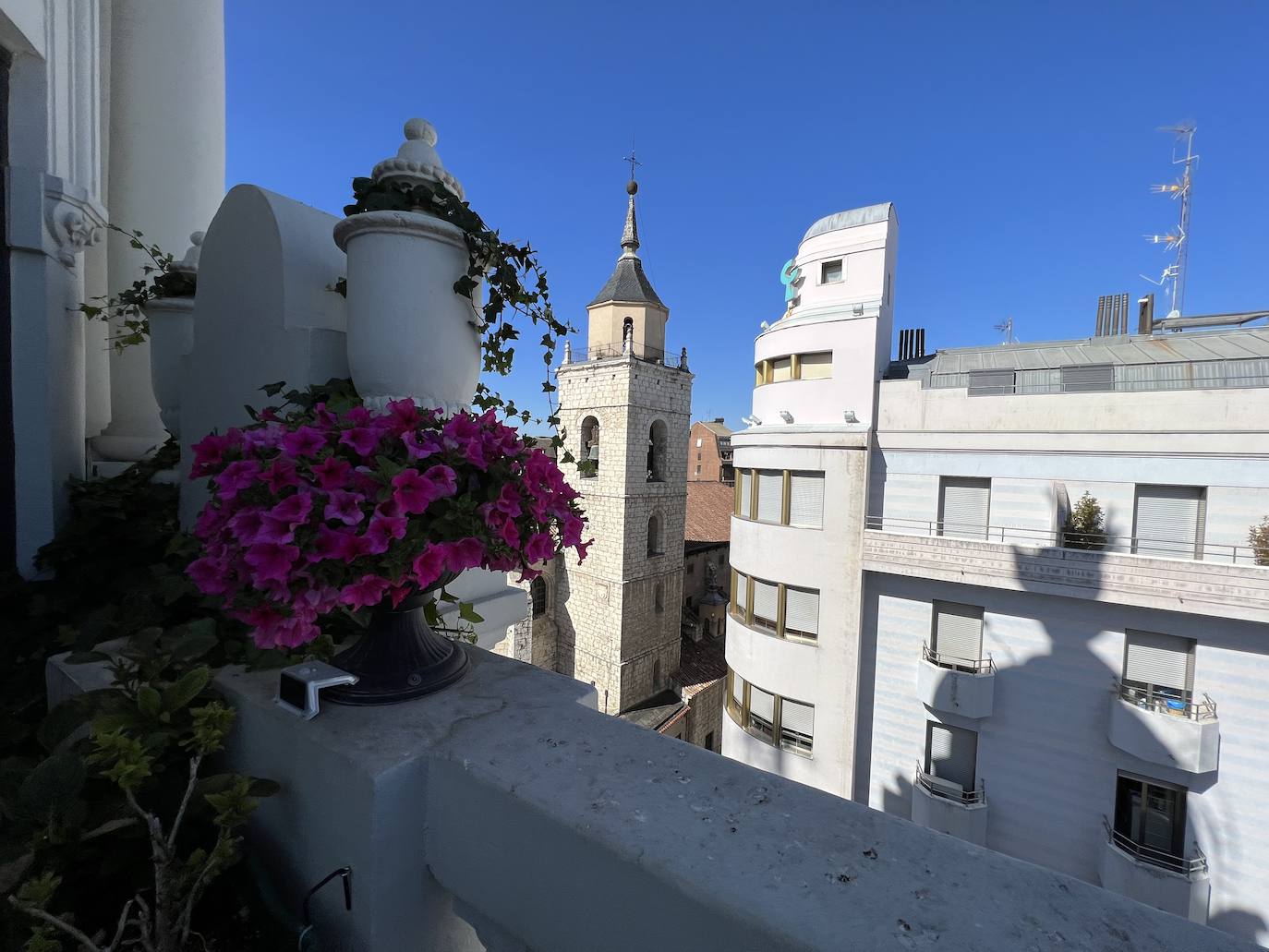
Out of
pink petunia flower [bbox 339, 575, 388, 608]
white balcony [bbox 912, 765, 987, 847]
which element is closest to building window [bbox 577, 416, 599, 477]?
white balcony [bbox 912, 765, 987, 847]

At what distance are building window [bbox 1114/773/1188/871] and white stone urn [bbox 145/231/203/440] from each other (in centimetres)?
1128

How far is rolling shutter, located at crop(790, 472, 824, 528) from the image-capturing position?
32.2 feet

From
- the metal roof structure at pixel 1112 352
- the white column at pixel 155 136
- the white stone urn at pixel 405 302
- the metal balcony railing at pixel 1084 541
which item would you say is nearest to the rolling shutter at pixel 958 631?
the metal balcony railing at pixel 1084 541

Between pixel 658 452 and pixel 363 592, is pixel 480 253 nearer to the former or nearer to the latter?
pixel 363 592

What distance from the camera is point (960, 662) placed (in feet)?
28.3

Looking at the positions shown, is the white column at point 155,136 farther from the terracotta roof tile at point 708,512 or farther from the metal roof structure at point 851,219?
the terracotta roof tile at point 708,512

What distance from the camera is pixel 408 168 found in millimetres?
2230

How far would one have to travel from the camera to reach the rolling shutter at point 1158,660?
23.9ft

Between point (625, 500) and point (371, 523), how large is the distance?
20.9 meters

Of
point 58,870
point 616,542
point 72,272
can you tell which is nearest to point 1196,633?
point 58,870

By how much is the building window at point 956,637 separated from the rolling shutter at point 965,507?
45.2 inches

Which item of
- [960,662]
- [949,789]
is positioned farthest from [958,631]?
[949,789]

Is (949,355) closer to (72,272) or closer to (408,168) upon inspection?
(408,168)

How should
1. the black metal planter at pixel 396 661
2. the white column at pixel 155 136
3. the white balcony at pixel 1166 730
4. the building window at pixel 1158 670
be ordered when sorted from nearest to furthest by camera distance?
the black metal planter at pixel 396 661
the white column at pixel 155 136
the white balcony at pixel 1166 730
the building window at pixel 1158 670
